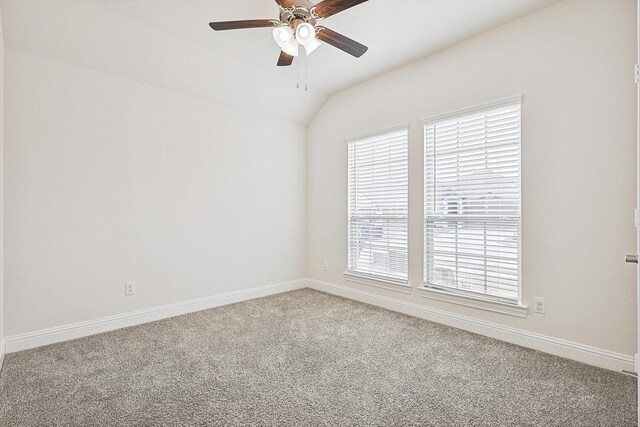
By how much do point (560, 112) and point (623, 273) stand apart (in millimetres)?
1233

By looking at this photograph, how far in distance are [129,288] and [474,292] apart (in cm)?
329

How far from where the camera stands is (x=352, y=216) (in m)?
4.21

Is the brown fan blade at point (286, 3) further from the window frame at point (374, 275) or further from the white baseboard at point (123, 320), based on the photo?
the white baseboard at point (123, 320)

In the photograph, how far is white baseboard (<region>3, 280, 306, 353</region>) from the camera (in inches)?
105

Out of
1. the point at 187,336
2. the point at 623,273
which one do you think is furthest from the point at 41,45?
the point at 623,273

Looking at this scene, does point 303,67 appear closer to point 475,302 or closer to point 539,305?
point 475,302

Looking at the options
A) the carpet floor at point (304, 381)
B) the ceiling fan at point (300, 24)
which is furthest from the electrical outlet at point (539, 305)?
the ceiling fan at point (300, 24)

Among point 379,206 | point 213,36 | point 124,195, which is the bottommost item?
point 379,206

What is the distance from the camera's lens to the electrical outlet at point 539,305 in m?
2.60

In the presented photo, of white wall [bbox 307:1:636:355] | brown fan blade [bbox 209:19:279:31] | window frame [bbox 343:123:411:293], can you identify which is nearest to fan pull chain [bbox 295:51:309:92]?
window frame [bbox 343:123:411:293]

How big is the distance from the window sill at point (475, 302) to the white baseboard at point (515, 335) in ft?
0.41

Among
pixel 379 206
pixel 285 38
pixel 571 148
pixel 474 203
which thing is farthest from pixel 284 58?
pixel 571 148

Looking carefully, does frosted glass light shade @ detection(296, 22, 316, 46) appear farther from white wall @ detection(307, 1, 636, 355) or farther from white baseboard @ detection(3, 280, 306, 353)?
white baseboard @ detection(3, 280, 306, 353)

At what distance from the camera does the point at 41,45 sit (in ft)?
8.79
